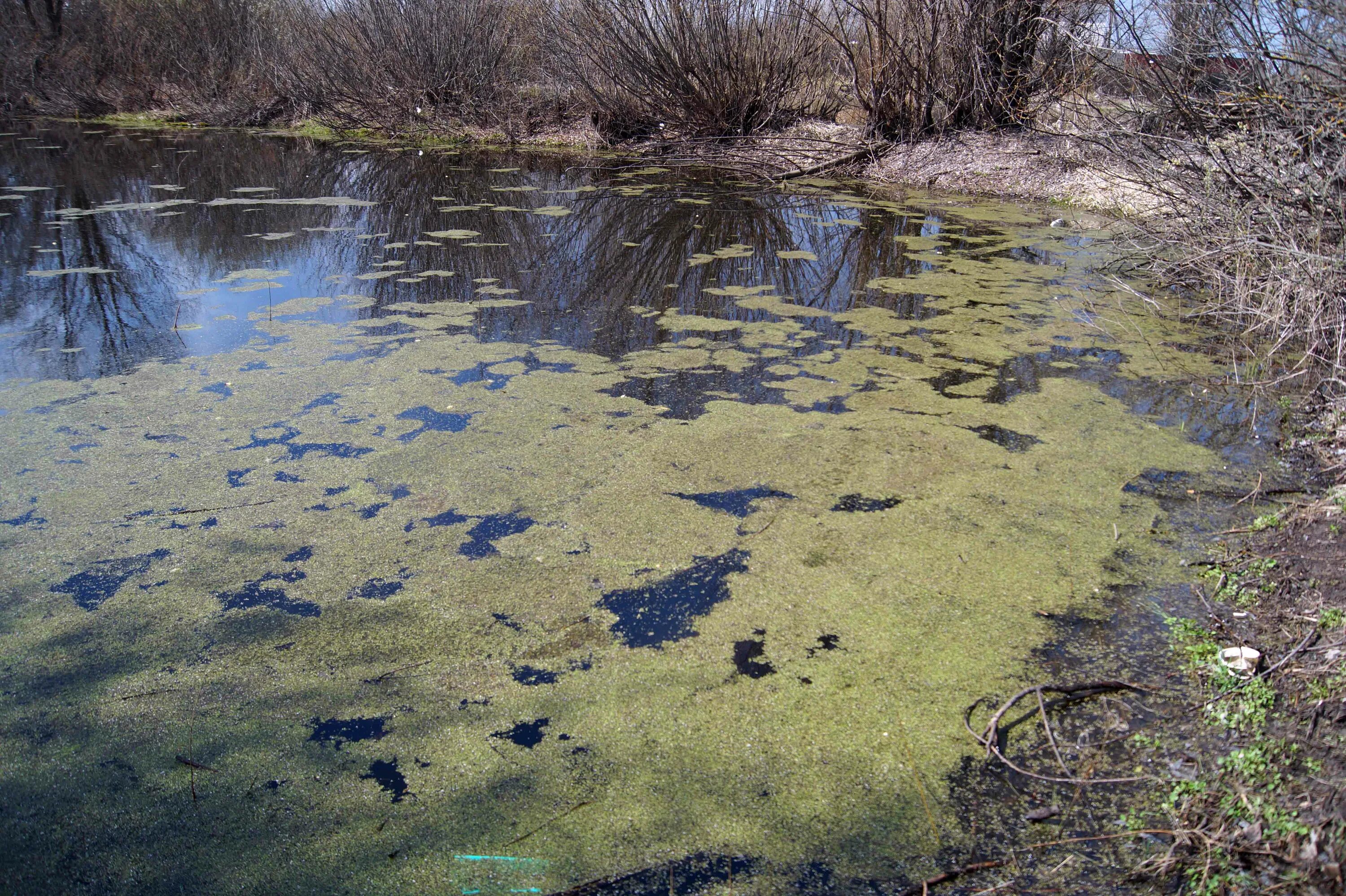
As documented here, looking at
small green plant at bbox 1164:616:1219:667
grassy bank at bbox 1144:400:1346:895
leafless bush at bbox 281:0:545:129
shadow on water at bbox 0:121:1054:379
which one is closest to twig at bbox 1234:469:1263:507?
grassy bank at bbox 1144:400:1346:895

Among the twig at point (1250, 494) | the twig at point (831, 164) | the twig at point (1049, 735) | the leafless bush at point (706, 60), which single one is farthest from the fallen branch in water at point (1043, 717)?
the leafless bush at point (706, 60)

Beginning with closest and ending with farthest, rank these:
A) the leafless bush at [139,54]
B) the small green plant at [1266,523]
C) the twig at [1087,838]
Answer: the twig at [1087,838] < the small green plant at [1266,523] < the leafless bush at [139,54]

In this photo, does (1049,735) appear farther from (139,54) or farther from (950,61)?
(139,54)

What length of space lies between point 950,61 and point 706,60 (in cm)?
247

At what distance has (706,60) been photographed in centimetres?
911

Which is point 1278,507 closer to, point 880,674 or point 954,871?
point 880,674

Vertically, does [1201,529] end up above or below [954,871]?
above

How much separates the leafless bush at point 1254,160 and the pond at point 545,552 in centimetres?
37

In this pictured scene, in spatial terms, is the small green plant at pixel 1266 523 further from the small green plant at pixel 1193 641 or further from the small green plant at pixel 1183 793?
the small green plant at pixel 1183 793

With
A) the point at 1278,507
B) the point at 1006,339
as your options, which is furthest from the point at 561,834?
the point at 1006,339

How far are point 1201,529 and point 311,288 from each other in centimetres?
395

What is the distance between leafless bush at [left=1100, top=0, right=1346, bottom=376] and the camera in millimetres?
2949

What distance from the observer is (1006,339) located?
12.5ft

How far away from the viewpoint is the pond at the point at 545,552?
149 centimetres
